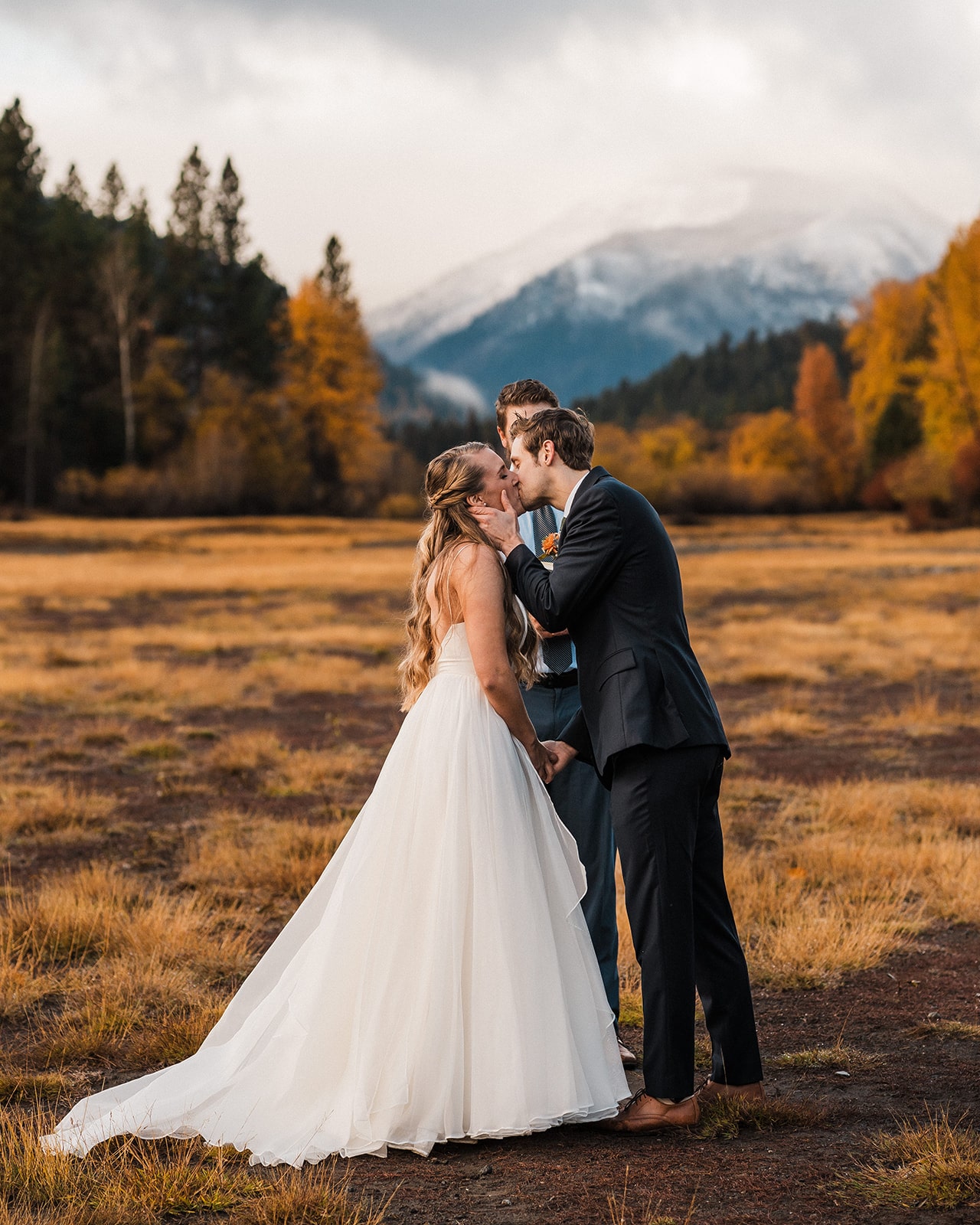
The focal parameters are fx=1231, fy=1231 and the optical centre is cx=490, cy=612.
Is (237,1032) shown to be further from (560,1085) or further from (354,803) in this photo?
(354,803)

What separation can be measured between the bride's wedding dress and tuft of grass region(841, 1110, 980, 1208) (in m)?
0.76

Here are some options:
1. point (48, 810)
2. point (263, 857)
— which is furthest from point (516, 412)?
point (48, 810)

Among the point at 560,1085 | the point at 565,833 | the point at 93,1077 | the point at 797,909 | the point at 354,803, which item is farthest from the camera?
the point at 354,803

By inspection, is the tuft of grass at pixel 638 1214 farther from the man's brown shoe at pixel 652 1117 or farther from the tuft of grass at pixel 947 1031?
the tuft of grass at pixel 947 1031

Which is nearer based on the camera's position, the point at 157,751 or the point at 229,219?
the point at 157,751

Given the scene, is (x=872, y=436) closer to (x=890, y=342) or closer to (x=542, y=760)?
(x=890, y=342)

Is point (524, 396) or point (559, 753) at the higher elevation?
point (524, 396)

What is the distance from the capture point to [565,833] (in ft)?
12.9

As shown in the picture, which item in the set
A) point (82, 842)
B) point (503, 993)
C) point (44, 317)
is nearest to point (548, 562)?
point (503, 993)

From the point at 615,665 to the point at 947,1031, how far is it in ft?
7.56

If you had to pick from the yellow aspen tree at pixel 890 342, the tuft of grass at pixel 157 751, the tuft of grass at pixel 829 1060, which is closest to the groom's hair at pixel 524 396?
the tuft of grass at pixel 829 1060

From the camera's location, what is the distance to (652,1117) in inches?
147

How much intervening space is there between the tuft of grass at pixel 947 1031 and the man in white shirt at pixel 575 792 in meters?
1.17

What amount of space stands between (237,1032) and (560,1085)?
3.79 feet
